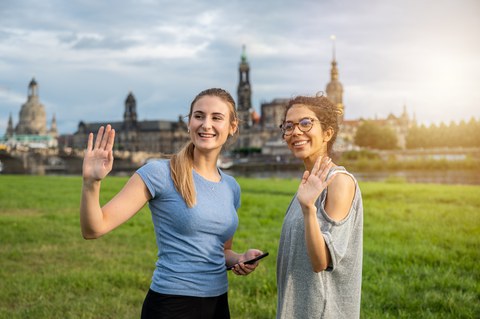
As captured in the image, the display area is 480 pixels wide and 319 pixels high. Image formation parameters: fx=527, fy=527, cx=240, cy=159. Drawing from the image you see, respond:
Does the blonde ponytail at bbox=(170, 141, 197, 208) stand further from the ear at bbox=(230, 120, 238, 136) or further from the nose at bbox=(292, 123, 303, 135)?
the nose at bbox=(292, 123, 303, 135)

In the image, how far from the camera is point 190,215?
104 inches

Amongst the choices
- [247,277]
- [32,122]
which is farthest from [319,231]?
[32,122]

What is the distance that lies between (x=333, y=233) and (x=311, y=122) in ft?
1.93

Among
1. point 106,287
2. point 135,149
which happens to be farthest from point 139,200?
point 135,149

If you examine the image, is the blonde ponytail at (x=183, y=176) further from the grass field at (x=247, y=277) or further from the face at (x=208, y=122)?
the grass field at (x=247, y=277)

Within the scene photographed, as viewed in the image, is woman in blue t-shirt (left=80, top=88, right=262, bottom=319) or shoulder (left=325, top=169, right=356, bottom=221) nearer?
shoulder (left=325, top=169, right=356, bottom=221)

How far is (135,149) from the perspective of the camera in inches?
5910

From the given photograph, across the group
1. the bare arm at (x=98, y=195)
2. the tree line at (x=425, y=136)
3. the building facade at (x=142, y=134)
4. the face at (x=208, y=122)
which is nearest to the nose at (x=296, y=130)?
the face at (x=208, y=122)

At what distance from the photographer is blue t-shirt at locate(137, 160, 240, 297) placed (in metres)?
2.65

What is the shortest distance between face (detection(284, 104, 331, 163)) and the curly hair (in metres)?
0.02

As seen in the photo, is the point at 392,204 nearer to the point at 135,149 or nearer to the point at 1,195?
the point at 1,195

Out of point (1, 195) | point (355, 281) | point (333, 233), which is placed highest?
point (333, 233)

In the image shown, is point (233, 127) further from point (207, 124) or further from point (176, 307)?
point (176, 307)

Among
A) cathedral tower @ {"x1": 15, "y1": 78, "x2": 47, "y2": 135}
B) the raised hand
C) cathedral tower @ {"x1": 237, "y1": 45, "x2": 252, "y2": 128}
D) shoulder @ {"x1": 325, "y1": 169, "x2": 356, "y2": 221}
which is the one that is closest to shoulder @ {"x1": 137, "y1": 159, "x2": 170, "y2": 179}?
the raised hand
